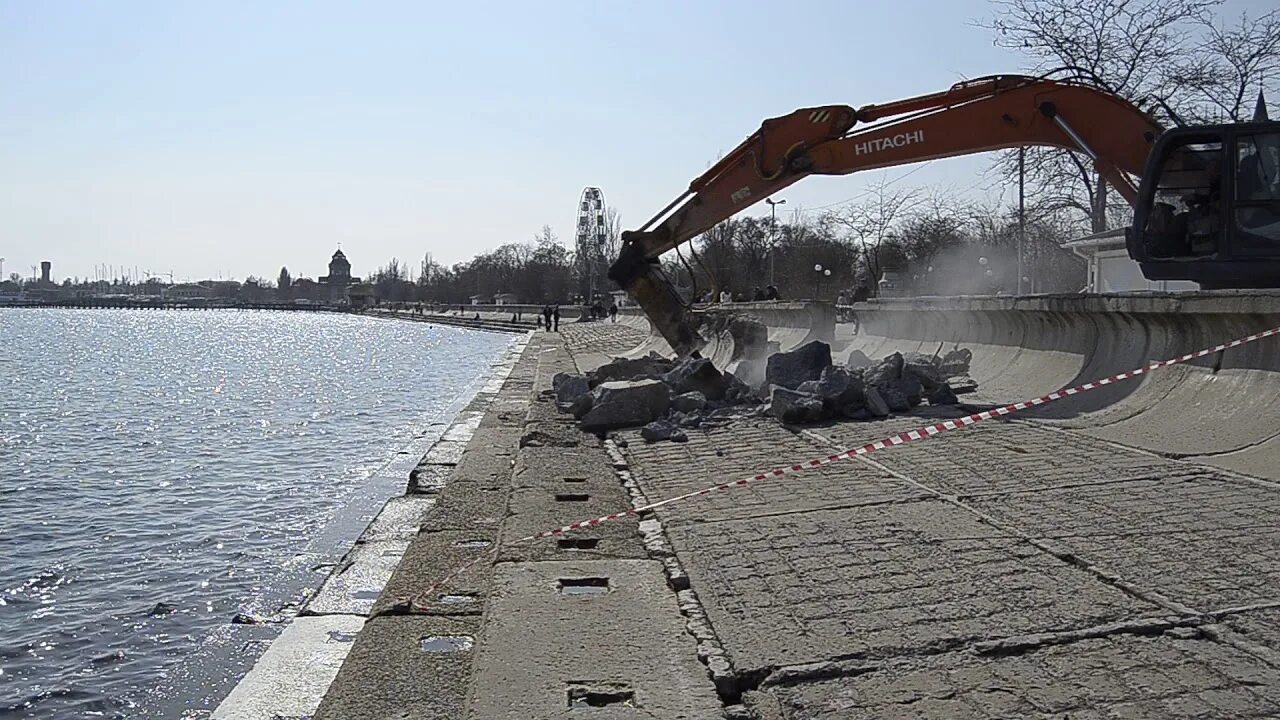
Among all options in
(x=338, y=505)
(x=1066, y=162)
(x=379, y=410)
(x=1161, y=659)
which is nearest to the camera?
(x=1161, y=659)

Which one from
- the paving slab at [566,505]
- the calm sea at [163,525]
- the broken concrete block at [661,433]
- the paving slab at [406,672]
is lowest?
the calm sea at [163,525]

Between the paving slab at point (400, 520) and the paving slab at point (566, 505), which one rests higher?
the paving slab at point (566, 505)

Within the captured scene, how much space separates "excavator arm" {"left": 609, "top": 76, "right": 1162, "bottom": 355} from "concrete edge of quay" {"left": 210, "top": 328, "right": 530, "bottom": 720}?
709 cm

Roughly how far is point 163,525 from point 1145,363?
33.0 ft

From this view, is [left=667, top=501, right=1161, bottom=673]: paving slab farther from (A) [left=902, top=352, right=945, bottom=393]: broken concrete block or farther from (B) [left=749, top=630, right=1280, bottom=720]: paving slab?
(A) [left=902, top=352, right=945, bottom=393]: broken concrete block

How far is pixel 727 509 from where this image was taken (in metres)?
8.11

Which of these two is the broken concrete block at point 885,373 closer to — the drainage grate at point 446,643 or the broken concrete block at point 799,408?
the broken concrete block at point 799,408

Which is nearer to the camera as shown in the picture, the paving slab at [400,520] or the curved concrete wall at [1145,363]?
the curved concrete wall at [1145,363]

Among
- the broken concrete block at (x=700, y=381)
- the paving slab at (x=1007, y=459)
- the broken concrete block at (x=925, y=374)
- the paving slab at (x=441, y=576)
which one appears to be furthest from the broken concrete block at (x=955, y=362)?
the paving slab at (x=441, y=576)

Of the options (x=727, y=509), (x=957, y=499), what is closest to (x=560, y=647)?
(x=727, y=509)

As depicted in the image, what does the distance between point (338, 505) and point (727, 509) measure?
7128mm

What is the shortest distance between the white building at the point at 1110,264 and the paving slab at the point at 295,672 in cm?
1881

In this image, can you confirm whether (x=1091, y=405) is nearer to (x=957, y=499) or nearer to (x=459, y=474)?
(x=957, y=499)

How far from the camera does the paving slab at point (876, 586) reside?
4.98 m
